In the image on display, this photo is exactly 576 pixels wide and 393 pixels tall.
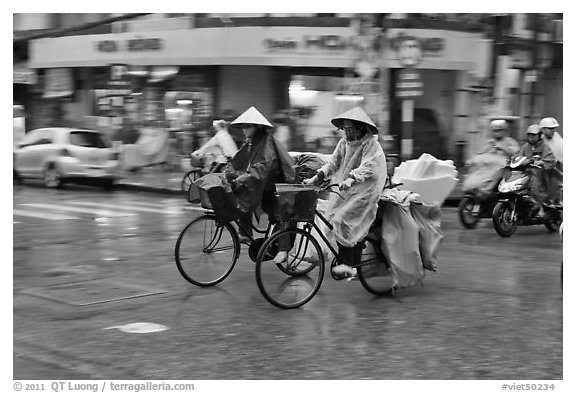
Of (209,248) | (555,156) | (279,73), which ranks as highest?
(279,73)

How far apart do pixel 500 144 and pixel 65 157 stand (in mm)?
10134

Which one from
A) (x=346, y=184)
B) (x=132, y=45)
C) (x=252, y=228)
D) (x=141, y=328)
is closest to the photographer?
(x=141, y=328)

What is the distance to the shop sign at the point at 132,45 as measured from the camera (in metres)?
22.0

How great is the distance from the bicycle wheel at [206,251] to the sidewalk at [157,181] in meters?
9.32

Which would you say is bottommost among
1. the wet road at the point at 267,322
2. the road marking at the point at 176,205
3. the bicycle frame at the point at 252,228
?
the wet road at the point at 267,322

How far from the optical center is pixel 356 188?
7199mm

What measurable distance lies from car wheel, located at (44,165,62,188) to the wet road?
26.6 feet

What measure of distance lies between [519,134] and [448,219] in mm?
6438

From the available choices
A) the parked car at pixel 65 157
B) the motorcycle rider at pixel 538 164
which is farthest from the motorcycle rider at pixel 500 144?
the parked car at pixel 65 157

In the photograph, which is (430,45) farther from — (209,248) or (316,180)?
(209,248)

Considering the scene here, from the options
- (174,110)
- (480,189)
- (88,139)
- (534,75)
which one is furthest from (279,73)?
(480,189)

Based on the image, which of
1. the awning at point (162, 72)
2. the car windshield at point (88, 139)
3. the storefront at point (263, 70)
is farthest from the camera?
the awning at point (162, 72)

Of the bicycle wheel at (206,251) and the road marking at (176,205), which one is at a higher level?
the bicycle wheel at (206,251)

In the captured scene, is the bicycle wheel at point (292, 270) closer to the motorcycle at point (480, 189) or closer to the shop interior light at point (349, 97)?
the motorcycle at point (480, 189)
